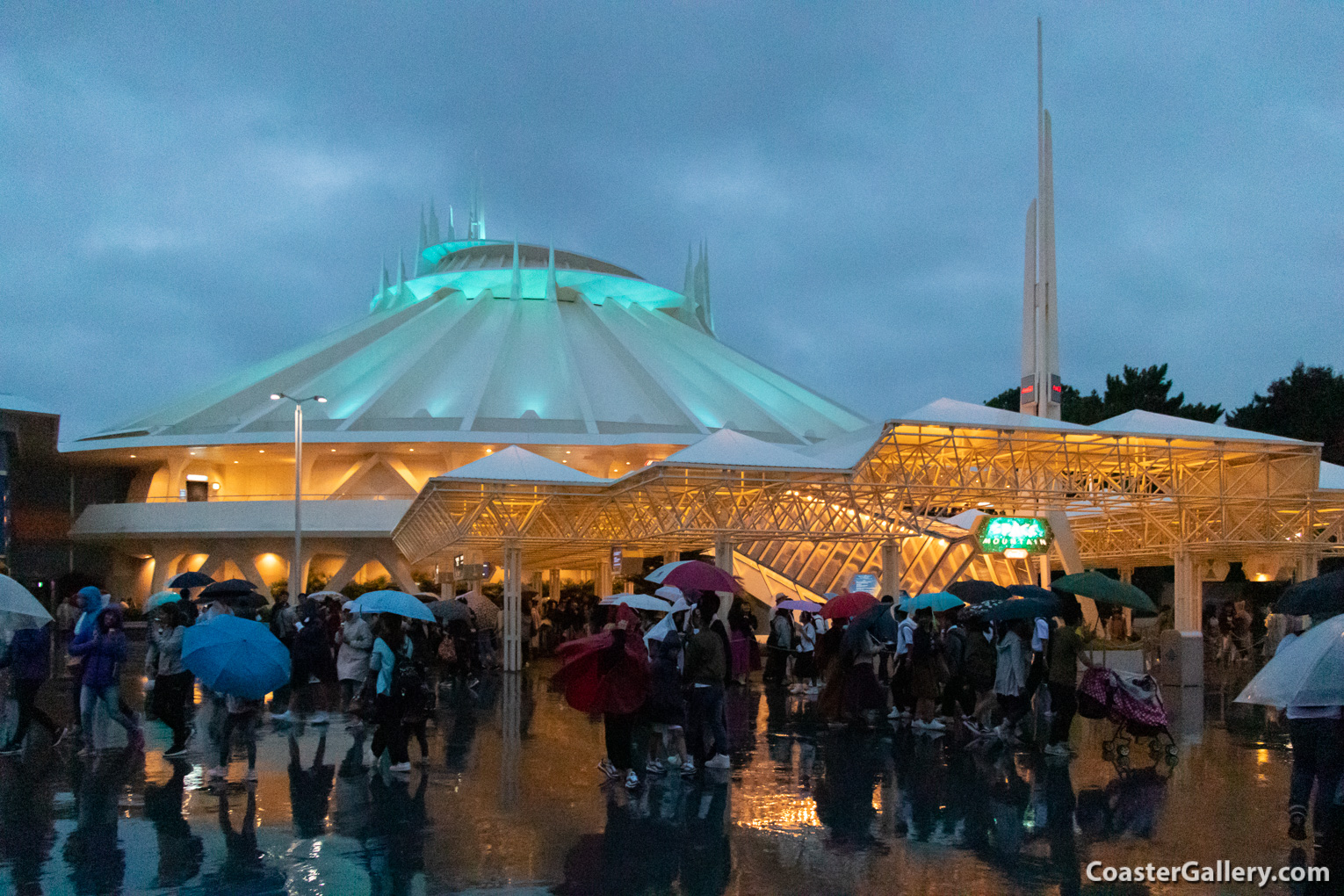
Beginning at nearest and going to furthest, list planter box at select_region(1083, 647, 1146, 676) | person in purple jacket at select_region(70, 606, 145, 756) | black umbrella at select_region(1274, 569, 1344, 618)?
black umbrella at select_region(1274, 569, 1344, 618) → person in purple jacket at select_region(70, 606, 145, 756) → planter box at select_region(1083, 647, 1146, 676)

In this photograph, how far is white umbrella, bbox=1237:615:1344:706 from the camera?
6473 millimetres

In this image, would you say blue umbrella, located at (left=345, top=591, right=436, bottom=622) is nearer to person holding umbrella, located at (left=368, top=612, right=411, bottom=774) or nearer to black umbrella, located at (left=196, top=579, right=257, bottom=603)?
person holding umbrella, located at (left=368, top=612, right=411, bottom=774)

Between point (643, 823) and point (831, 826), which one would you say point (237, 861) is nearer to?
point (643, 823)

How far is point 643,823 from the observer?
809cm

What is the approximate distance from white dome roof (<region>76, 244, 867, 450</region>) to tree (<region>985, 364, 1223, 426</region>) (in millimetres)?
12619

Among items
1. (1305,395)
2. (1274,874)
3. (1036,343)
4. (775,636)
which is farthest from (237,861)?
(1305,395)

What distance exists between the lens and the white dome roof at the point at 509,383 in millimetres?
42062

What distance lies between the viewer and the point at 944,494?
21766mm

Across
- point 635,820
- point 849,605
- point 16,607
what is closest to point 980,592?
point 849,605

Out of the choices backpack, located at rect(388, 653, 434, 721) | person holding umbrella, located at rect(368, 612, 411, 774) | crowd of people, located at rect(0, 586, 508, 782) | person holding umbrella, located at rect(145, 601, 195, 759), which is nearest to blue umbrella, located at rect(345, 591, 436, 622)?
crowd of people, located at rect(0, 586, 508, 782)

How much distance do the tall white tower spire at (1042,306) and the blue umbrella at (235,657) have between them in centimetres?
2486

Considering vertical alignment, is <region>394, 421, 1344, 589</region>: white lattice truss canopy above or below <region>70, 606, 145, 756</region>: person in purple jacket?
above

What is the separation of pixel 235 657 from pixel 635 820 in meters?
3.37

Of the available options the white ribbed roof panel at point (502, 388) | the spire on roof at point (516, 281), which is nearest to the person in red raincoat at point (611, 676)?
the white ribbed roof panel at point (502, 388)
